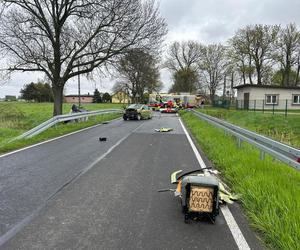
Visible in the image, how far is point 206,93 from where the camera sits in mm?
89000

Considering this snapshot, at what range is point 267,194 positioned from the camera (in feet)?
16.9

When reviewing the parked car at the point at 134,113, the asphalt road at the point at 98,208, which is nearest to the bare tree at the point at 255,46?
the parked car at the point at 134,113

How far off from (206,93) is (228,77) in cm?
1109

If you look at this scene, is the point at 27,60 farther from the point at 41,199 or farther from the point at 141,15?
the point at 41,199

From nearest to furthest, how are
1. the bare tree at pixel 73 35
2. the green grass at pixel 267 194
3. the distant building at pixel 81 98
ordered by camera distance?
the green grass at pixel 267 194 → the bare tree at pixel 73 35 → the distant building at pixel 81 98

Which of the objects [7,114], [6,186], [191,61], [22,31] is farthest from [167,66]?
[6,186]

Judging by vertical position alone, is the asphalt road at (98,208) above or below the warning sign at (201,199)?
below

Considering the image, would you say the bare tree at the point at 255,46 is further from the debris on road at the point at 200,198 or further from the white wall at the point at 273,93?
the debris on road at the point at 200,198

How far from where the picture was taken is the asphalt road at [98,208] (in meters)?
3.76

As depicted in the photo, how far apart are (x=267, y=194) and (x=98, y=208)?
2.86m

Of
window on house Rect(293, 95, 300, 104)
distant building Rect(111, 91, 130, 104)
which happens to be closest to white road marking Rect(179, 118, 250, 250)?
window on house Rect(293, 95, 300, 104)

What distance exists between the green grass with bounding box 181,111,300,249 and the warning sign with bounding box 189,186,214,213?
689mm

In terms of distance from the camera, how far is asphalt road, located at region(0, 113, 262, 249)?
12.3 ft

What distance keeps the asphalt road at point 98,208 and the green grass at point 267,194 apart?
224mm
